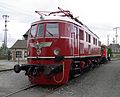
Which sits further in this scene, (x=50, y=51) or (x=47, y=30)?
(x=47, y=30)

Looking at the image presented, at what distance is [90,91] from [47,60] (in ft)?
7.93

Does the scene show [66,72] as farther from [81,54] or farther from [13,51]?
[13,51]

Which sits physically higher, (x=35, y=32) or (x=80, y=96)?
(x=35, y=32)

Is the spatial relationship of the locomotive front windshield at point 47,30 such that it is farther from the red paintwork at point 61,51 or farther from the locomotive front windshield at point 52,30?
the red paintwork at point 61,51

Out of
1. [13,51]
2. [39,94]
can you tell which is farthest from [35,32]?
[13,51]

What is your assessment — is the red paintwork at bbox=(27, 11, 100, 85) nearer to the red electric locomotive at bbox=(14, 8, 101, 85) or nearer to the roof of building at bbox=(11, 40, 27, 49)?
the red electric locomotive at bbox=(14, 8, 101, 85)

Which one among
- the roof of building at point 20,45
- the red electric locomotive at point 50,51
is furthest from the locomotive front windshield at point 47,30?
the roof of building at point 20,45

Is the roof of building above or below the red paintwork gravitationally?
above

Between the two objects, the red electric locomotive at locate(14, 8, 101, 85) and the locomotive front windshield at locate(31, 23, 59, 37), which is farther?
the locomotive front windshield at locate(31, 23, 59, 37)

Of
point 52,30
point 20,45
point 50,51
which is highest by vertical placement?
point 20,45

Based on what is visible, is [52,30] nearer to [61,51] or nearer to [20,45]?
[61,51]

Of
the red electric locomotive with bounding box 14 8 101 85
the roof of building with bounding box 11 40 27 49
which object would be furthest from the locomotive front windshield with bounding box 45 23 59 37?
the roof of building with bounding box 11 40 27 49

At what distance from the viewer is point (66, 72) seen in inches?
520

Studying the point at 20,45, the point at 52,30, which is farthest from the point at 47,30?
the point at 20,45
